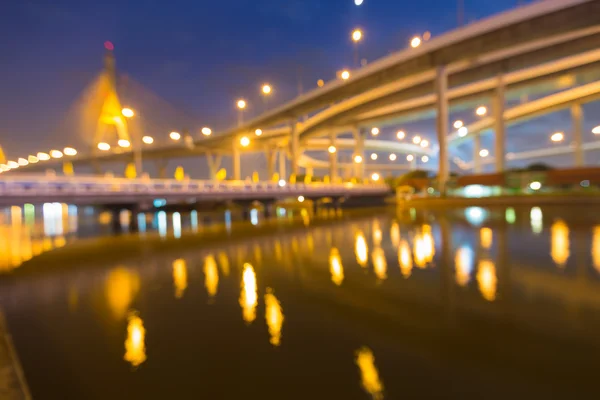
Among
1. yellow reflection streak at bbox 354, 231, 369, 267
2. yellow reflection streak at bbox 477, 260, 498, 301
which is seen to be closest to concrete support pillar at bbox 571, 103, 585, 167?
yellow reflection streak at bbox 354, 231, 369, 267

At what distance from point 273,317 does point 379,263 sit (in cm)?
529

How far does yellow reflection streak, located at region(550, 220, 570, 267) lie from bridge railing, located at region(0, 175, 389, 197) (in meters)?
23.6

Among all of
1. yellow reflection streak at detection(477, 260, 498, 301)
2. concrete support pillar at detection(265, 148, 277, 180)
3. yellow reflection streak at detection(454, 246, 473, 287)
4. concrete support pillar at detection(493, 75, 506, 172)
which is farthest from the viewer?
concrete support pillar at detection(265, 148, 277, 180)

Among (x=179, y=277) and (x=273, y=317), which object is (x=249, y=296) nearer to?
(x=273, y=317)

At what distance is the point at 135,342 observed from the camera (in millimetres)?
5695

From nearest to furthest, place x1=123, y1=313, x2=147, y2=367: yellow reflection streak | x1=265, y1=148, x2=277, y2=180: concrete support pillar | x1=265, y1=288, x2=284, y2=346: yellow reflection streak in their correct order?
x1=123, y1=313, x2=147, y2=367: yellow reflection streak
x1=265, y1=288, x2=284, y2=346: yellow reflection streak
x1=265, y1=148, x2=277, y2=180: concrete support pillar

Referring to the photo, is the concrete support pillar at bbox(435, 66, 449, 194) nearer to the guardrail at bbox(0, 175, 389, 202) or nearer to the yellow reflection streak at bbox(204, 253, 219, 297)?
the guardrail at bbox(0, 175, 389, 202)

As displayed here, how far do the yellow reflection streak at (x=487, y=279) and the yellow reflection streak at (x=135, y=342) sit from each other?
22.8 feet

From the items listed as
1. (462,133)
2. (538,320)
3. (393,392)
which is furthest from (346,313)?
(462,133)

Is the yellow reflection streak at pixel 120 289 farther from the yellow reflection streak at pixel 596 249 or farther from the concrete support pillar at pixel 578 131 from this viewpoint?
the concrete support pillar at pixel 578 131

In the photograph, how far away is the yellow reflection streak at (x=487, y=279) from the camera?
7168mm

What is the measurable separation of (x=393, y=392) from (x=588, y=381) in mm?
2458

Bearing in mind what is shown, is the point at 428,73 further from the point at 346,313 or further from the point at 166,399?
the point at 166,399

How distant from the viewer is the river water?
4.21m
